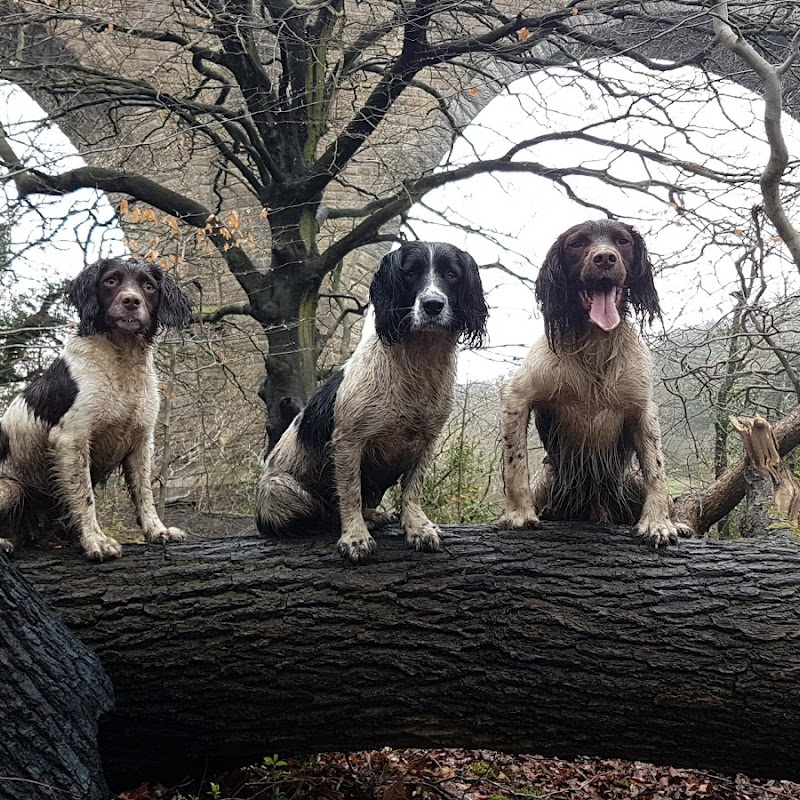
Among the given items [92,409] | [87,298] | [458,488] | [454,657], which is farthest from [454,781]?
[458,488]

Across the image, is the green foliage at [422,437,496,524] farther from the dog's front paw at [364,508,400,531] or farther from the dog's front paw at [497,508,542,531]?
the dog's front paw at [497,508,542,531]

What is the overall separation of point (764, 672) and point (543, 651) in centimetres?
89

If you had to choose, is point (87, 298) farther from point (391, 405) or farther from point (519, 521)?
point (519, 521)

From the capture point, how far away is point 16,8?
7.74 metres

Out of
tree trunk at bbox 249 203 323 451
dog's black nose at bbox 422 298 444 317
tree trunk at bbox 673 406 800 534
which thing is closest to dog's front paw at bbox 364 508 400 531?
dog's black nose at bbox 422 298 444 317

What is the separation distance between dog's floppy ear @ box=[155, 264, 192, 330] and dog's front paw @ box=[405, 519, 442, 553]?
160 cm

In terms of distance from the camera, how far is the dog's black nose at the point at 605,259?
3.73 m

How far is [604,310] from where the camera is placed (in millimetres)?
3809

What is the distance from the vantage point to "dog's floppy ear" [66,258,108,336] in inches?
156

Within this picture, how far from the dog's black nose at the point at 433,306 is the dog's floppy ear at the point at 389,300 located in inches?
6.0

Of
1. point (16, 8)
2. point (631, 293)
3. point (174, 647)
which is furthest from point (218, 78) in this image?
point (174, 647)

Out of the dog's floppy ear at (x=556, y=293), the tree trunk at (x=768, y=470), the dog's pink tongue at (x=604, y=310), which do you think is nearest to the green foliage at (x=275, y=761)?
the dog's floppy ear at (x=556, y=293)

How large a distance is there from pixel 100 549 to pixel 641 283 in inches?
115

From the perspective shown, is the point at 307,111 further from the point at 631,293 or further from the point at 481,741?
the point at 481,741
